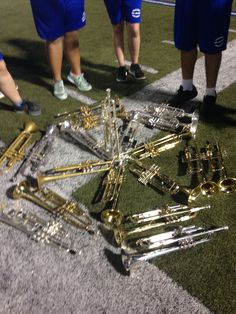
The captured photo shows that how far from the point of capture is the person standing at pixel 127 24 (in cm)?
432

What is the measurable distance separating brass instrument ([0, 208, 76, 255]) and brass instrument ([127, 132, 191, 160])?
112cm

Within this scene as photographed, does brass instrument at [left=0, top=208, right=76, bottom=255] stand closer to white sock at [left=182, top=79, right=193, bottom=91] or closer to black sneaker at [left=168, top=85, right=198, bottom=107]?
black sneaker at [left=168, top=85, right=198, bottom=107]

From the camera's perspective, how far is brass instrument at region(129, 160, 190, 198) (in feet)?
10.4

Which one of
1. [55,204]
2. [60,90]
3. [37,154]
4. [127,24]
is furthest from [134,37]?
[55,204]

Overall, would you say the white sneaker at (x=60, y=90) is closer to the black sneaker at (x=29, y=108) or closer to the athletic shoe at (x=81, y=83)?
the athletic shoe at (x=81, y=83)

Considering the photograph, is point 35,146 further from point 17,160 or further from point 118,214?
point 118,214

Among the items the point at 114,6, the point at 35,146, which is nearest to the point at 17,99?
the point at 35,146

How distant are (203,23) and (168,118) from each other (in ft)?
3.49

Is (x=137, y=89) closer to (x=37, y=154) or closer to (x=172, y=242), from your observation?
(x=37, y=154)

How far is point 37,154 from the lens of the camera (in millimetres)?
3680

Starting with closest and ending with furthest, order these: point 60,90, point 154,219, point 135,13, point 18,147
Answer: point 154,219, point 18,147, point 135,13, point 60,90

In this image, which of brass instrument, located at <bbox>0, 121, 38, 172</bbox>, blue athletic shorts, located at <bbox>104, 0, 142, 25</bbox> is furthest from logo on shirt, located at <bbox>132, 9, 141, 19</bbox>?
brass instrument, located at <bbox>0, 121, 38, 172</bbox>

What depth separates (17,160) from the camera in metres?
3.71

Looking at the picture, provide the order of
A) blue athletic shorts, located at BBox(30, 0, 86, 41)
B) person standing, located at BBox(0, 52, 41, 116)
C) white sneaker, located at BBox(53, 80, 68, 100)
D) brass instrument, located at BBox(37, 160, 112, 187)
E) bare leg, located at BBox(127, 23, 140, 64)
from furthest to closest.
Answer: white sneaker, located at BBox(53, 80, 68, 100) → bare leg, located at BBox(127, 23, 140, 64) → person standing, located at BBox(0, 52, 41, 116) → blue athletic shorts, located at BBox(30, 0, 86, 41) → brass instrument, located at BBox(37, 160, 112, 187)
